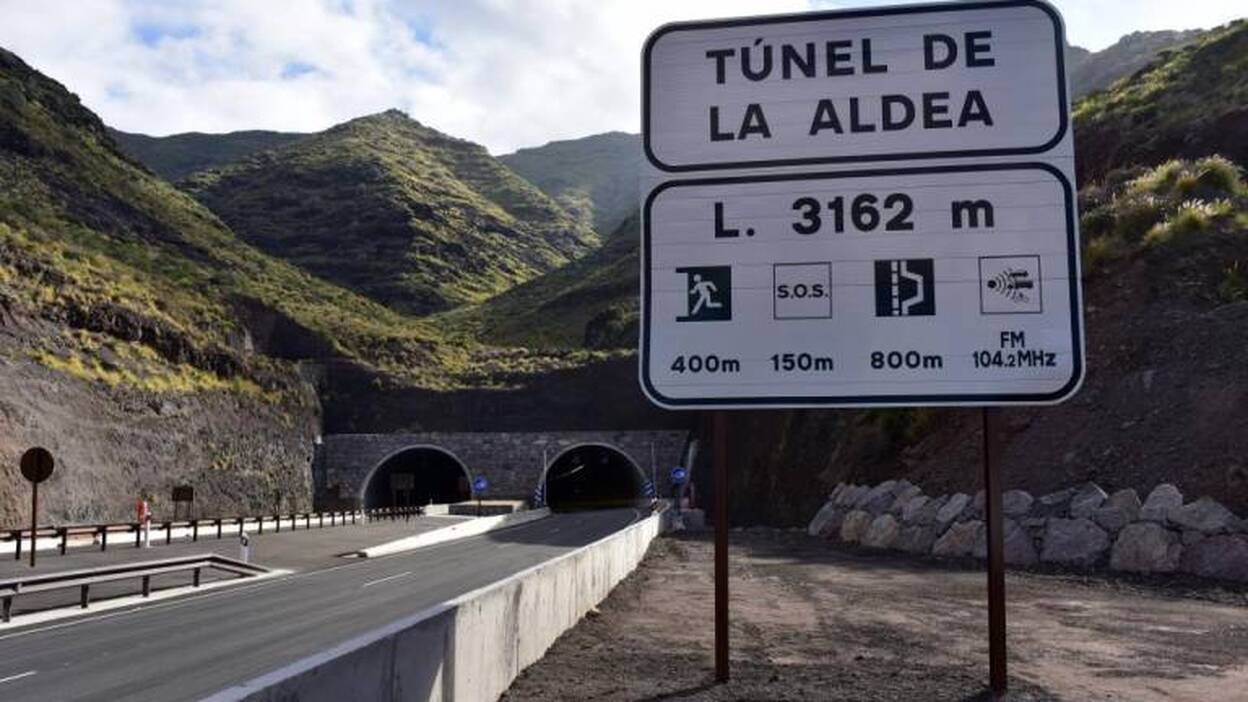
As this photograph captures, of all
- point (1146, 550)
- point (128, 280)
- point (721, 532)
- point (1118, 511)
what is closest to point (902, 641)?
point (721, 532)

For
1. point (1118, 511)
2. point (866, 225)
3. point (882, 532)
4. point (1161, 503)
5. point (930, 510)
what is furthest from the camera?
point (882, 532)

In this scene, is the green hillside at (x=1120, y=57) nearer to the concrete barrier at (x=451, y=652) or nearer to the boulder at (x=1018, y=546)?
the boulder at (x=1018, y=546)

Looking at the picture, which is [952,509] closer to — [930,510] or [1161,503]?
[930,510]

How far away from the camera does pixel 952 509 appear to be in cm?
2647

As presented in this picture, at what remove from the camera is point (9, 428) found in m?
38.9

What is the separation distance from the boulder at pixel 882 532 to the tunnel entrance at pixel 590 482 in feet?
189

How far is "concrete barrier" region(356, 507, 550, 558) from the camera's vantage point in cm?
3553

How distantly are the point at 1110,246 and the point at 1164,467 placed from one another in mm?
11560

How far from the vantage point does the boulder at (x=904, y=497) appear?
29.4 meters

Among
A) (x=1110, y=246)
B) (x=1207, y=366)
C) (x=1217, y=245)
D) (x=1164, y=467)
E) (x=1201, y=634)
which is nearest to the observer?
(x=1201, y=634)

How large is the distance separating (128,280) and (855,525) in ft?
154

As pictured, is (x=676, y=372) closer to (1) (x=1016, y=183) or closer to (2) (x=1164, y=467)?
(1) (x=1016, y=183)

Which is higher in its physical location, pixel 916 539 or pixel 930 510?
pixel 930 510

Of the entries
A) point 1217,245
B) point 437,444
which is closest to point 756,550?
point 1217,245
